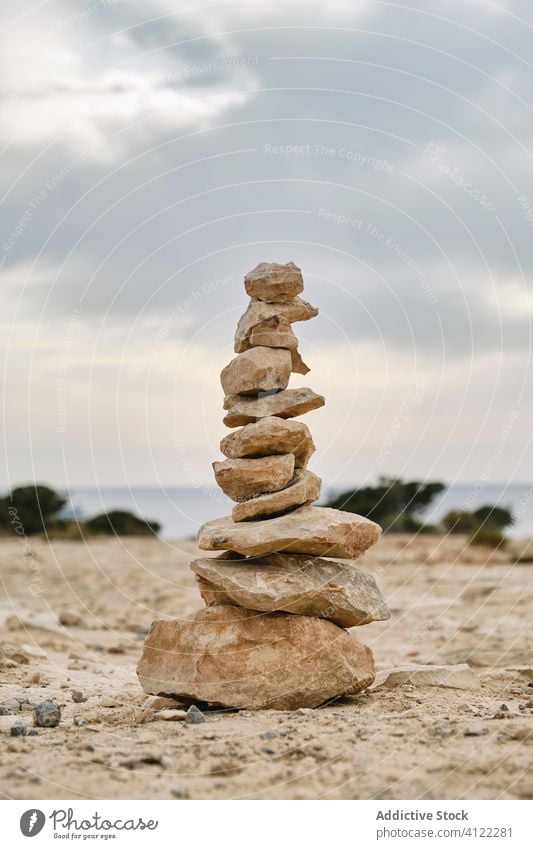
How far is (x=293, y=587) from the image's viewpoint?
10312 millimetres

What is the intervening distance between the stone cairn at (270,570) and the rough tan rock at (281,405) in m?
0.02

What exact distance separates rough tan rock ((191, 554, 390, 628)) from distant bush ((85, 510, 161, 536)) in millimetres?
35552

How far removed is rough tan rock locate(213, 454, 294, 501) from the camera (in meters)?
10.8

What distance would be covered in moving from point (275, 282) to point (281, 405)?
1.57 metres

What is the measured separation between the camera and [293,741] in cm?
837

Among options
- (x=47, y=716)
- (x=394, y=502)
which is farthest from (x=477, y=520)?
(x=47, y=716)

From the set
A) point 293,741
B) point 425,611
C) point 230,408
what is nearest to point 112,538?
point 425,611

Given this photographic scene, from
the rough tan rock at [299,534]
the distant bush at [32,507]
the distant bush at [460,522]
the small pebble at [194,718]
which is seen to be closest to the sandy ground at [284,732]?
the small pebble at [194,718]

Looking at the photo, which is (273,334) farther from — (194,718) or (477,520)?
(477,520)

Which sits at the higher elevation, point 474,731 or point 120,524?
point 120,524

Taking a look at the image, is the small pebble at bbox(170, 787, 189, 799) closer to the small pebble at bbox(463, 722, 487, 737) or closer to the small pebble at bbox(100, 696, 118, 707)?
the small pebble at bbox(463, 722, 487, 737)

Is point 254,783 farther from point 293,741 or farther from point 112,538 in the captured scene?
point 112,538

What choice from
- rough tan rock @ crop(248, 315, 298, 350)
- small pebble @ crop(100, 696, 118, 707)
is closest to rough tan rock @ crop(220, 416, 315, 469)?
rough tan rock @ crop(248, 315, 298, 350)
